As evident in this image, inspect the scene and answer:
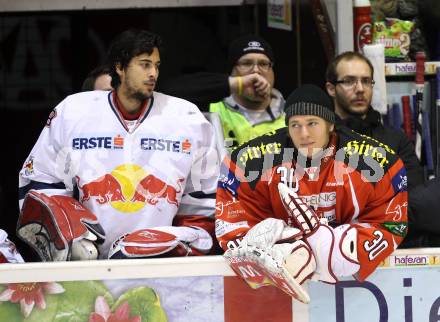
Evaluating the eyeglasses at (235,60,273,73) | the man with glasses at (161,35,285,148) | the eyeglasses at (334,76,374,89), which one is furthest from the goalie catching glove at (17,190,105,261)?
the eyeglasses at (334,76,374,89)

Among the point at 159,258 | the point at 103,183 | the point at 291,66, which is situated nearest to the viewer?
the point at 159,258

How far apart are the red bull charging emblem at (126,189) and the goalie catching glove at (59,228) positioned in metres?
0.08

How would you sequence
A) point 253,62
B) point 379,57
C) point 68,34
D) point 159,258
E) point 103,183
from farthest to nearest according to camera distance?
1. point 68,34
2. point 379,57
3. point 253,62
4. point 103,183
5. point 159,258

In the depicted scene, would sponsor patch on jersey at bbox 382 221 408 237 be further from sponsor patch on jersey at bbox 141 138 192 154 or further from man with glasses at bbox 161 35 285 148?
man with glasses at bbox 161 35 285 148

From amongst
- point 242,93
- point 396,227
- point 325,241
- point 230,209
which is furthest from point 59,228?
point 242,93

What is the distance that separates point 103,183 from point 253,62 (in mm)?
1065

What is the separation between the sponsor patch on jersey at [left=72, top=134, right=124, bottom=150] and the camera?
3.78 meters

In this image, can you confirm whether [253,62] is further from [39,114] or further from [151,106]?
[39,114]

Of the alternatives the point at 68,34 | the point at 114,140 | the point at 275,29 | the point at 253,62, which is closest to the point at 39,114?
the point at 68,34

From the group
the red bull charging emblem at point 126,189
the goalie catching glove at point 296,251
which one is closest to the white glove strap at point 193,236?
the red bull charging emblem at point 126,189

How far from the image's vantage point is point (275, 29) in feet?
18.4

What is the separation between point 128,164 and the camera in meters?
3.77

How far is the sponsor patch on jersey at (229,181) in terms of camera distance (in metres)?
3.50

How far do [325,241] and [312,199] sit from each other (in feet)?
0.79
